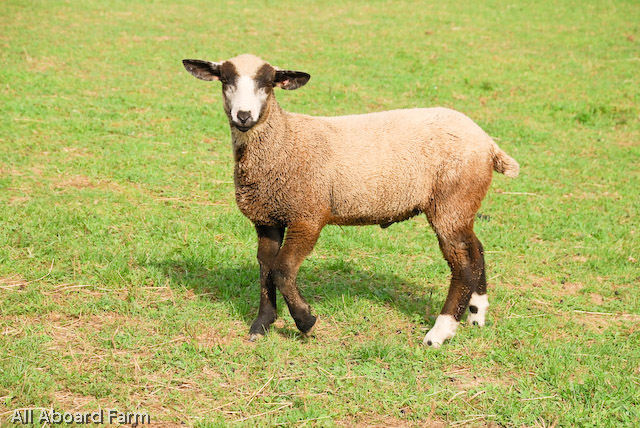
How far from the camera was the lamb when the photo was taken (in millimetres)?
5656

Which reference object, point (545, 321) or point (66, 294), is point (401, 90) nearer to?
point (545, 321)

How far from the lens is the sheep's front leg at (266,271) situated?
19.6 ft

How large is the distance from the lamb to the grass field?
0.57 m

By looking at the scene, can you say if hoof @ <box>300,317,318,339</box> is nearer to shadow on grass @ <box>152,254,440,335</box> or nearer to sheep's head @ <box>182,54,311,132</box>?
shadow on grass @ <box>152,254,440,335</box>

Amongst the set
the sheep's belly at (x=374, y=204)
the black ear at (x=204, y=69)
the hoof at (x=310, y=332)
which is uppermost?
the black ear at (x=204, y=69)

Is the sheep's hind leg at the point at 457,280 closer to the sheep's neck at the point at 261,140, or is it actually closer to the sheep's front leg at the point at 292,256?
the sheep's front leg at the point at 292,256

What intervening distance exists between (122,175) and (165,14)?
11.7 metres

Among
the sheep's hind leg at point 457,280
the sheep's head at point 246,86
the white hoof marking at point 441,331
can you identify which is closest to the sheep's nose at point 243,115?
the sheep's head at point 246,86

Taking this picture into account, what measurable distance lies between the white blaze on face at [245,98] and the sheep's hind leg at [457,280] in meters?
2.00

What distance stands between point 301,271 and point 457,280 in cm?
185

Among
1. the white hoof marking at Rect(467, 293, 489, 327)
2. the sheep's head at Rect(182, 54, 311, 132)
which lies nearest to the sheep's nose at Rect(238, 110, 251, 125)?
the sheep's head at Rect(182, 54, 311, 132)

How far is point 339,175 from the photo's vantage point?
18.9 feet

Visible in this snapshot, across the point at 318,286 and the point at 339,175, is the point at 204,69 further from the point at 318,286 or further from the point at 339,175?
the point at 318,286

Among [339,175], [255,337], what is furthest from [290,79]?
[255,337]
